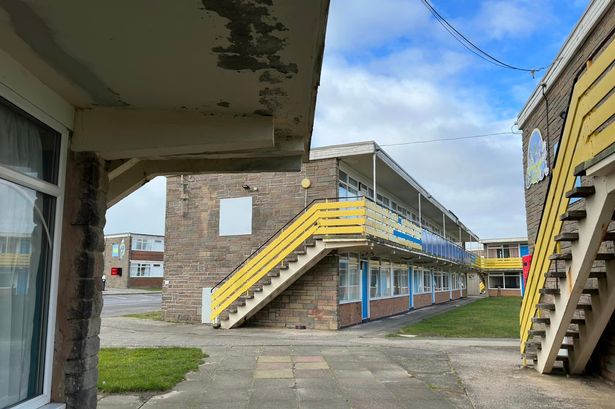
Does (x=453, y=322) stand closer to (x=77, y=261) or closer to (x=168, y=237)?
(x=168, y=237)

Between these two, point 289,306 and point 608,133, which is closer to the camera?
point 608,133

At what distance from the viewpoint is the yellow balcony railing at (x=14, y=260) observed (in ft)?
11.1

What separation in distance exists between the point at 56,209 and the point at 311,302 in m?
12.1

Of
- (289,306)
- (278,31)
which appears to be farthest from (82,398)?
(289,306)

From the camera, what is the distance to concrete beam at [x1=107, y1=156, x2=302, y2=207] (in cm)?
539

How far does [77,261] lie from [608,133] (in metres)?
5.23

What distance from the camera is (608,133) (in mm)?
4984

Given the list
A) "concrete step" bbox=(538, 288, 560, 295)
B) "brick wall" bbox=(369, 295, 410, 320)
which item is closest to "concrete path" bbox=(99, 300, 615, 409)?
"concrete step" bbox=(538, 288, 560, 295)

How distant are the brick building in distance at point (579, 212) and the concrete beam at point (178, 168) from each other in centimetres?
335

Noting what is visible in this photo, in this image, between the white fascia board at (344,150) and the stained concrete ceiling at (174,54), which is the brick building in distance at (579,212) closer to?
the stained concrete ceiling at (174,54)

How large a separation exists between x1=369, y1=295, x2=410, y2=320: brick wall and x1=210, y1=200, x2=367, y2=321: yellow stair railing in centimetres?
507

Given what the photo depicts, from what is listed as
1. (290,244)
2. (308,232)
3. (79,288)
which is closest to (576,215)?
(79,288)

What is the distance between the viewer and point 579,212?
596 cm

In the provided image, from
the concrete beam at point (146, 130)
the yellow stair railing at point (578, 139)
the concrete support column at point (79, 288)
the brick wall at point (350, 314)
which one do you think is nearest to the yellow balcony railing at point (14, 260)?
the concrete support column at point (79, 288)
